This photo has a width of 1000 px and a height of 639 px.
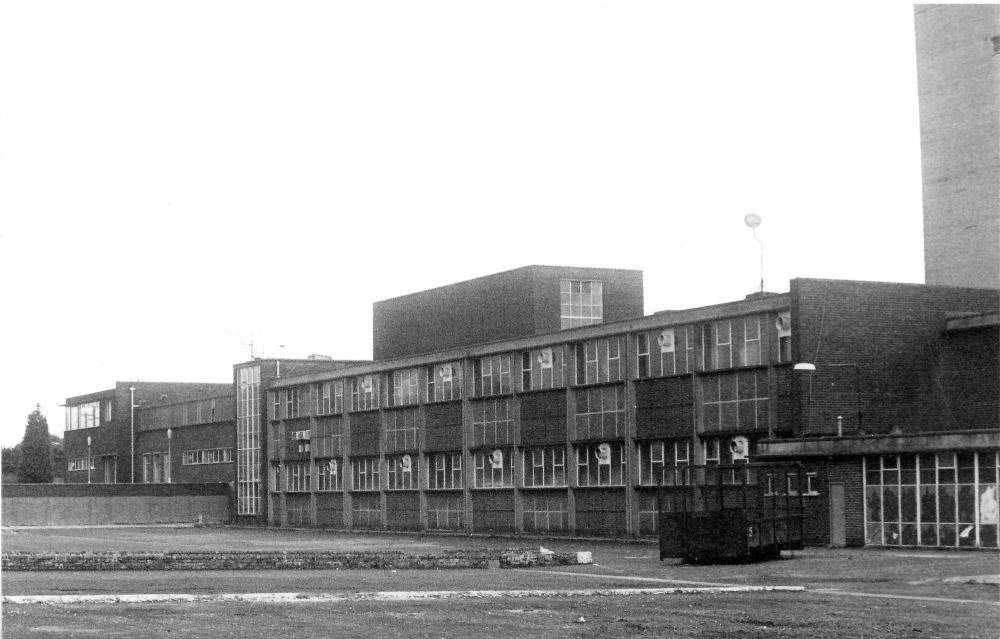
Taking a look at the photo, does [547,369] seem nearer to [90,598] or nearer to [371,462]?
[371,462]

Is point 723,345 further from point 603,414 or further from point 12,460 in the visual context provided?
point 12,460

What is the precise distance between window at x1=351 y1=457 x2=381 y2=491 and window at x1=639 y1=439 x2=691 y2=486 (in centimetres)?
2505

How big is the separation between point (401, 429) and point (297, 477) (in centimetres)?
1478

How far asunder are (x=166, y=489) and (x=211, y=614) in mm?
84247

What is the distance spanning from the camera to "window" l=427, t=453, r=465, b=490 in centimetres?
7388

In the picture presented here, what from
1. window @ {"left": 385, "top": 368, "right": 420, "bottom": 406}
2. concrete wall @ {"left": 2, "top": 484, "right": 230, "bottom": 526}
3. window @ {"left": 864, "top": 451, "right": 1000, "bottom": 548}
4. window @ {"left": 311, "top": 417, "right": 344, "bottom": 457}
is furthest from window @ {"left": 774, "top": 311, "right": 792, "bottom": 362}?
concrete wall @ {"left": 2, "top": 484, "right": 230, "bottom": 526}

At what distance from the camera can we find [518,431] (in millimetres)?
68875

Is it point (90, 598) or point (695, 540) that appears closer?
point (90, 598)

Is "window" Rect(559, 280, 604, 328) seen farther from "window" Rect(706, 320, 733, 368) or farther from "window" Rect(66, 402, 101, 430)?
"window" Rect(66, 402, 101, 430)

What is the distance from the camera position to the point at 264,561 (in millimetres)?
37250

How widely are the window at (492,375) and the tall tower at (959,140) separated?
22.1 m

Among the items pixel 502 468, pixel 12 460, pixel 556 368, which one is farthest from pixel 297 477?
pixel 12 460

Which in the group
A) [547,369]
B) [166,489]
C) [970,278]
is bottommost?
[166,489]

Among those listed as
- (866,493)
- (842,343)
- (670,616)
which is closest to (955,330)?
(842,343)
